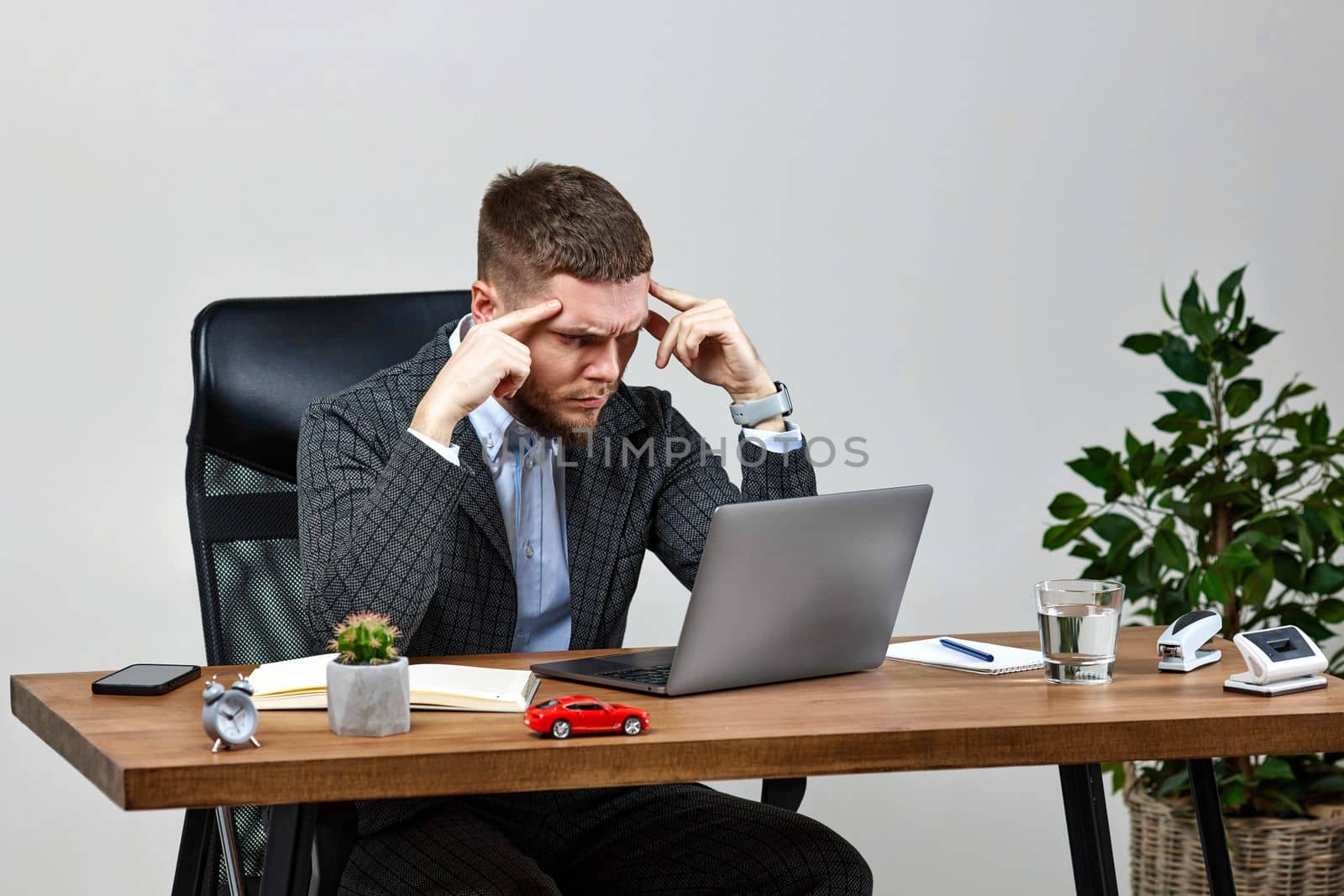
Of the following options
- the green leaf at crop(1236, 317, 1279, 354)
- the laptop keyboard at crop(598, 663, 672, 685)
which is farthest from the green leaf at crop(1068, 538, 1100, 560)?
the laptop keyboard at crop(598, 663, 672, 685)

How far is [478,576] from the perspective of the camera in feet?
5.96

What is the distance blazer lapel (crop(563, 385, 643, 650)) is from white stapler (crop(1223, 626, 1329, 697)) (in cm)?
76

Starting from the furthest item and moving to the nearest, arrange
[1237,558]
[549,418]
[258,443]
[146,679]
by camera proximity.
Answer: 1. [1237,558]
2. [258,443]
3. [549,418]
4. [146,679]

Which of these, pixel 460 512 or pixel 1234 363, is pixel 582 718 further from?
pixel 1234 363

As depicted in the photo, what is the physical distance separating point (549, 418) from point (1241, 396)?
4.82ft

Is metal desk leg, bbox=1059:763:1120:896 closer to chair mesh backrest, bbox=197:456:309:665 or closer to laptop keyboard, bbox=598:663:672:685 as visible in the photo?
laptop keyboard, bbox=598:663:672:685

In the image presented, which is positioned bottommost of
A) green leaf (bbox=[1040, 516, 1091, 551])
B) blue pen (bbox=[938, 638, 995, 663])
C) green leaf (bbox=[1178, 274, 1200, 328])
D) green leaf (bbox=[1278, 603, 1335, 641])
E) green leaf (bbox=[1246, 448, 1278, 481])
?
green leaf (bbox=[1278, 603, 1335, 641])

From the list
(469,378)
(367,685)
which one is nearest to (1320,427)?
(469,378)

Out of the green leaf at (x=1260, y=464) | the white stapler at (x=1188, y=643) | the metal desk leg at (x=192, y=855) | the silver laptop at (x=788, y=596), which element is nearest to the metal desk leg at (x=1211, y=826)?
the white stapler at (x=1188, y=643)

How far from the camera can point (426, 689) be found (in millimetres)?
1376

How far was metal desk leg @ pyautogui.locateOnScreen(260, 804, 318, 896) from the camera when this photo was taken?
4.03 ft

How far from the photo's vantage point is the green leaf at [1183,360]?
2801 mm

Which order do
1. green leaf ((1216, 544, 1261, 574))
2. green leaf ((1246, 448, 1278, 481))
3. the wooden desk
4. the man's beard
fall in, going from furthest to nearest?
1. green leaf ((1246, 448, 1278, 481))
2. green leaf ((1216, 544, 1261, 574))
3. the man's beard
4. the wooden desk

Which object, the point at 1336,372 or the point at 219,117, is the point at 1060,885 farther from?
the point at 219,117
